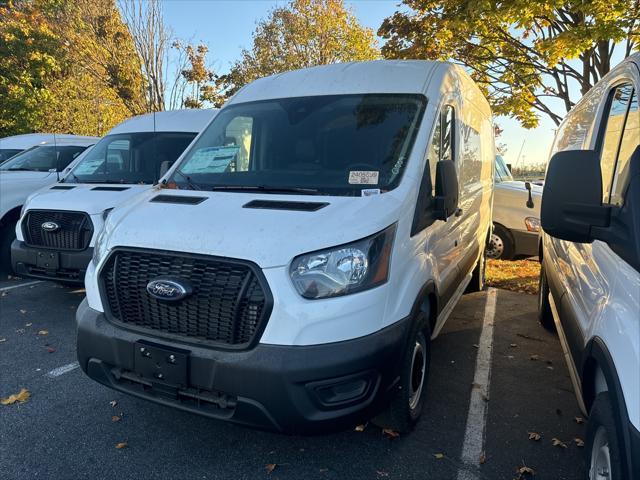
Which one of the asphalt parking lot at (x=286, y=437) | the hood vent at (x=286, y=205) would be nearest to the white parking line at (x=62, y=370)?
the asphalt parking lot at (x=286, y=437)

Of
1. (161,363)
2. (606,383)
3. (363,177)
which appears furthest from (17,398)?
(606,383)

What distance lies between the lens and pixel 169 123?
6.54 meters

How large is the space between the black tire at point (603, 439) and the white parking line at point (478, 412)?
704 mm

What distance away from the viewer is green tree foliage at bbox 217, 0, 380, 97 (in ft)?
59.5

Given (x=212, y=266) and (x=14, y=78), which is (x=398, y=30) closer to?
(x=212, y=266)

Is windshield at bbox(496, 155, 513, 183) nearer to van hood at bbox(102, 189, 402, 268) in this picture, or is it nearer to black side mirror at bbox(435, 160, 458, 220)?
black side mirror at bbox(435, 160, 458, 220)

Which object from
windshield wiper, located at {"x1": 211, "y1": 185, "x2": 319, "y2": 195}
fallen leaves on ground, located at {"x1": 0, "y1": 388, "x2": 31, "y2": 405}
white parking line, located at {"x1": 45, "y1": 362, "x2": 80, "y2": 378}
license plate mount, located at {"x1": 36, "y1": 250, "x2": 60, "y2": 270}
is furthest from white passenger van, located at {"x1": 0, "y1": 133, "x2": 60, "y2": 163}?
windshield wiper, located at {"x1": 211, "y1": 185, "x2": 319, "y2": 195}

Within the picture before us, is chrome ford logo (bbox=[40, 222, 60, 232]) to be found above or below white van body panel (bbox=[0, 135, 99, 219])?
below

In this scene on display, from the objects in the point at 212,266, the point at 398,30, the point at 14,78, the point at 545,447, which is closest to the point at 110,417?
the point at 212,266

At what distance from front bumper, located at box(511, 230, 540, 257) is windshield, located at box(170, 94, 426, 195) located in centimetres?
547

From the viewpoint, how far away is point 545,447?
9.44ft

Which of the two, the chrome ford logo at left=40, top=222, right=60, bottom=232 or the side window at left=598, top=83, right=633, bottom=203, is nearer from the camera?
the side window at left=598, top=83, right=633, bottom=203

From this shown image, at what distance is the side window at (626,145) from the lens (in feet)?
7.22

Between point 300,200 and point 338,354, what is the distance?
92 cm
